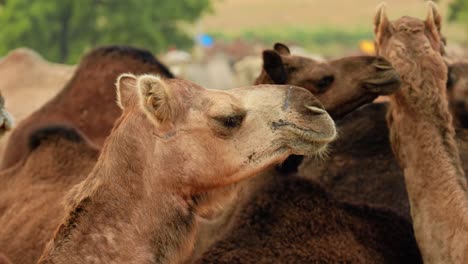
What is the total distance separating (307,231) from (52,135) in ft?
6.88

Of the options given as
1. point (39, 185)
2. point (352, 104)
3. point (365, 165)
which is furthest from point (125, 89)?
point (365, 165)

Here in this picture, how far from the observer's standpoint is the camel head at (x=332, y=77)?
4.85m

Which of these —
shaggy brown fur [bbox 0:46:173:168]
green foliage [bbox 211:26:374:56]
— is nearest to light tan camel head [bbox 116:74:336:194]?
shaggy brown fur [bbox 0:46:173:168]

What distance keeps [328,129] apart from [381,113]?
257 cm

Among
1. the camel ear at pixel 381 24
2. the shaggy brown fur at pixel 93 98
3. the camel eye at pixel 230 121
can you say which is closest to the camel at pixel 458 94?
the camel ear at pixel 381 24

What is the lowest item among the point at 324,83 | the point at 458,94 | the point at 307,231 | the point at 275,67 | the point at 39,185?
the point at 39,185

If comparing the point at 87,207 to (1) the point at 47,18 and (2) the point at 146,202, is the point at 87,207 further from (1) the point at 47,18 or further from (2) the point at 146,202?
(1) the point at 47,18

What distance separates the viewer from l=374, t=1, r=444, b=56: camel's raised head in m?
4.66

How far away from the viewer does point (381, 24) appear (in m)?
4.84

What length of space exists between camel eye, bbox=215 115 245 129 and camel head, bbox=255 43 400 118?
1.53m

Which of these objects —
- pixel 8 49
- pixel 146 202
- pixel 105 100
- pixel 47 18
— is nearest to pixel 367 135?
pixel 105 100

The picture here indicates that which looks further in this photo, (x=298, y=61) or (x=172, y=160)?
(x=298, y=61)

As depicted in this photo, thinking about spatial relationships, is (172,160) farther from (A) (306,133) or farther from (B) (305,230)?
(B) (305,230)

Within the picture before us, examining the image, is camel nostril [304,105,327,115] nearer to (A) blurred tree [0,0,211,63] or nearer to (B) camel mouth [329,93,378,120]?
(B) camel mouth [329,93,378,120]
